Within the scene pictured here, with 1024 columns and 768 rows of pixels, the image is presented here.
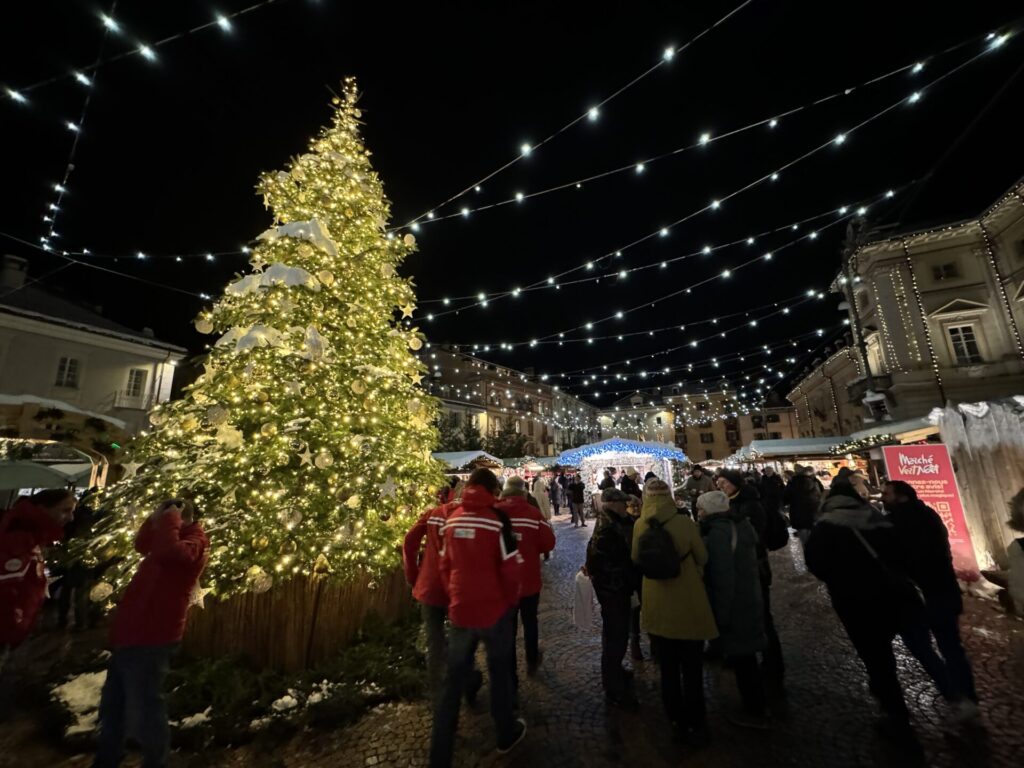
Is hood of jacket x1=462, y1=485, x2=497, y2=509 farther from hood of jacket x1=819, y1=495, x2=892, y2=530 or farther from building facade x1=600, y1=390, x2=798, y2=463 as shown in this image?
building facade x1=600, y1=390, x2=798, y2=463

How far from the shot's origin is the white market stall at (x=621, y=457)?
1500 centimetres

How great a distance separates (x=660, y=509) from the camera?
326cm

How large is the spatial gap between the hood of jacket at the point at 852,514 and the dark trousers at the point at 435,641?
2.99m

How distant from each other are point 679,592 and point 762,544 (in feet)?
5.43

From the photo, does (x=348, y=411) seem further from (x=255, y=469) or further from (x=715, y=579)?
(x=715, y=579)

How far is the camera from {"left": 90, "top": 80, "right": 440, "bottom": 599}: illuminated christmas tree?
4180 mm

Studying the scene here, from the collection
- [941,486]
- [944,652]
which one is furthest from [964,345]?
[944,652]

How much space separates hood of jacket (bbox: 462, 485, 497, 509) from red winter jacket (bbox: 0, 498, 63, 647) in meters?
3.46

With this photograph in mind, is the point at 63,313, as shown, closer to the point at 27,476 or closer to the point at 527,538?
the point at 27,476

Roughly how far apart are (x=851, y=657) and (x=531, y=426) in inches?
1555

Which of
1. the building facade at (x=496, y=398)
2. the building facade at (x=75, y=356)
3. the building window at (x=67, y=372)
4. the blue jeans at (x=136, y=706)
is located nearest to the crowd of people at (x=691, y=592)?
the blue jeans at (x=136, y=706)

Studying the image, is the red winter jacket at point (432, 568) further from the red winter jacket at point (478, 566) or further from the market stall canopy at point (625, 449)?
the market stall canopy at point (625, 449)

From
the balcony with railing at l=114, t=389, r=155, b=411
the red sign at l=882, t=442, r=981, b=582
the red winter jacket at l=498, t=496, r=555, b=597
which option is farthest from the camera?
the balcony with railing at l=114, t=389, r=155, b=411

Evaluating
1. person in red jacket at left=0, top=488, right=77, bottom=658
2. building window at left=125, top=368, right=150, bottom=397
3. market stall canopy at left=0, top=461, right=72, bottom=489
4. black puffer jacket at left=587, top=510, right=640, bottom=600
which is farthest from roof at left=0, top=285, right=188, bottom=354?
black puffer jacket at left=587, top=510, right=640, bottom=600
